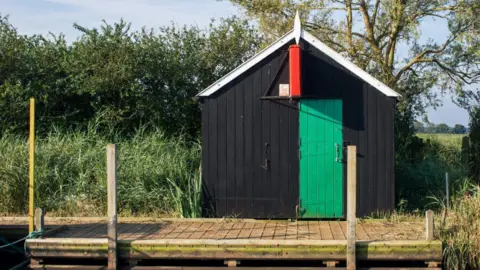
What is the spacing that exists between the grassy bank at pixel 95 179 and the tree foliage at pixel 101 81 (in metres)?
1.48

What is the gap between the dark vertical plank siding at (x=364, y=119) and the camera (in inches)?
387

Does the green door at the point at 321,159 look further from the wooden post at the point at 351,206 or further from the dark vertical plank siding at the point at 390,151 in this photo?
the wooden post at the point at 351,206

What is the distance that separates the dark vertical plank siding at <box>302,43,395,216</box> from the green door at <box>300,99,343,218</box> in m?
0.16

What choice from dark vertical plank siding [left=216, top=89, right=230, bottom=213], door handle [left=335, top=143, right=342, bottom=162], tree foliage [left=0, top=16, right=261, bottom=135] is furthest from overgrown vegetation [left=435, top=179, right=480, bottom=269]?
tree foliage [left=0, top=16, right=261, bottom=135]

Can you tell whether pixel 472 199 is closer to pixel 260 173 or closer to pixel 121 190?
pixel 260 173

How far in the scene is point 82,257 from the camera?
809 centimetres

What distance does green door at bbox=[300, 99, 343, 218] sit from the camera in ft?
32.3

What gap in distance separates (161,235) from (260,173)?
2.36 m

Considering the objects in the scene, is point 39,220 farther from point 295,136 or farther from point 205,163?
point 295,136

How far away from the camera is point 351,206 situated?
7.48 meters

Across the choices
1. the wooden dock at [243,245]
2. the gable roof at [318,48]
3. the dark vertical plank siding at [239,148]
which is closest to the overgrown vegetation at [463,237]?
the wooden dock at [243,245]

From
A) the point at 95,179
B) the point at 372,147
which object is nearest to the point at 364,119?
the point at 372,147

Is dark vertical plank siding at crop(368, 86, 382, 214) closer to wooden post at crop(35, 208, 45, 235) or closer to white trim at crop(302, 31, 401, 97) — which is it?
white trim at crop(302, 31, 401, 97)

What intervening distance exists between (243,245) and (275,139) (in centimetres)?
271
